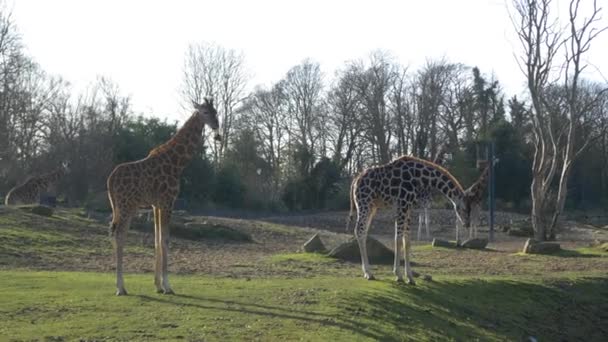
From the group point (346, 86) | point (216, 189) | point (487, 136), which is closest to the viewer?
point (216, 189)

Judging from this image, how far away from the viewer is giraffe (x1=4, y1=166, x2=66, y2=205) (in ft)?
122

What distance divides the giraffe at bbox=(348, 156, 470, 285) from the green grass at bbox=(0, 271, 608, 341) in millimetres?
1020

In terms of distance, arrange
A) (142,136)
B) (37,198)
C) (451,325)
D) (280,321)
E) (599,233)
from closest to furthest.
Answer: (280,321) < (451,325) < (37,198) < (599,233) < (142,136)

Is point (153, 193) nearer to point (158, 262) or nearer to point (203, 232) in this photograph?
point (158, 262)

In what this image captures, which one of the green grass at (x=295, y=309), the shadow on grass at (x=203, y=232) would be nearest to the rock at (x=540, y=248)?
the green grass at (x=295, y=309)

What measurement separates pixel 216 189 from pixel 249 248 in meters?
27.5

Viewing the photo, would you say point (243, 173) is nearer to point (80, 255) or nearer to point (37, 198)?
point (37, 198)

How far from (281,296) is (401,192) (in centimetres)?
436

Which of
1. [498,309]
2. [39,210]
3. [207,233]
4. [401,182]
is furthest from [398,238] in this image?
[39,210]

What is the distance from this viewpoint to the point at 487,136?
6419 cm

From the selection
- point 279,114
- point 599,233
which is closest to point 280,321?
point 599,233

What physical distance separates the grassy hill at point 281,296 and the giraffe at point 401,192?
1.03 metres

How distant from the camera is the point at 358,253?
76.5 ft

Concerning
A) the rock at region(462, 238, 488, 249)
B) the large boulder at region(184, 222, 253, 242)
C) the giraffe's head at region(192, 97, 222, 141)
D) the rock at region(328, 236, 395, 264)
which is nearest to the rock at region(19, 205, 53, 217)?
the large boulder at region(184, 222, 253, 242)
